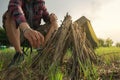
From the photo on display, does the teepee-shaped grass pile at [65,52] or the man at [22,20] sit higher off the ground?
the man at [22,20]

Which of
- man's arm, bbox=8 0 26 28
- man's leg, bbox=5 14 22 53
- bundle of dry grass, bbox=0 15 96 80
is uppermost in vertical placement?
man's arm, bbox=8 0 26 28

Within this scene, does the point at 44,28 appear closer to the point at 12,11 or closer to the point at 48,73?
the point at 12,11

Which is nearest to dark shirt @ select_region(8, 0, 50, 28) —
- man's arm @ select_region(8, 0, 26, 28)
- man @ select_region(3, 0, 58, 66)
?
man @ select_region(3, 0, 58, 66)

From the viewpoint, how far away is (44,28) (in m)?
6.68

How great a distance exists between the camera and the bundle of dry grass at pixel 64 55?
416cm

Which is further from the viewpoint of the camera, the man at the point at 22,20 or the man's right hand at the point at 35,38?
the man at the point at 22,20

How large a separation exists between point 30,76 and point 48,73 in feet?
0.71

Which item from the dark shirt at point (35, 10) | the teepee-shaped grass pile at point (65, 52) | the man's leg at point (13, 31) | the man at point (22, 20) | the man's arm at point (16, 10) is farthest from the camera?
the dark shirt at point (35, 10)

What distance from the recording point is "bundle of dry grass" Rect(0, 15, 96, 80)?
4156 mm

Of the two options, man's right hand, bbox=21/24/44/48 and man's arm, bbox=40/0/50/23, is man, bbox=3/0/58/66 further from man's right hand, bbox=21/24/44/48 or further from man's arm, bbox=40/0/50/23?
man's right hand, bbox=21/24/44/48

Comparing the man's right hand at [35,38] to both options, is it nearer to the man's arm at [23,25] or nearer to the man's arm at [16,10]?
the man's arm at [23,25]

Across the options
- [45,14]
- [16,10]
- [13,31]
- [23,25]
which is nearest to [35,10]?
[45,14]

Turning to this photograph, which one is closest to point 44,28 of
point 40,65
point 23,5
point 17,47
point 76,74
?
point 23,5

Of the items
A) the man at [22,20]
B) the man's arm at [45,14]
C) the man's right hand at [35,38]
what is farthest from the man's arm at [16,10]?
the man's right hand at [35,38]
